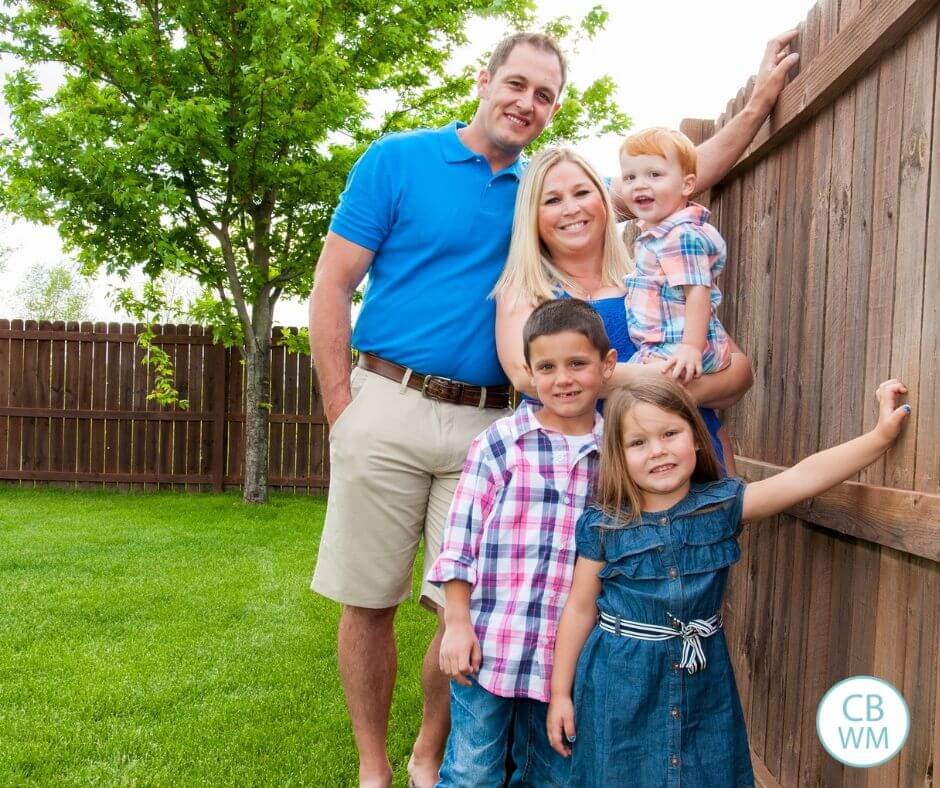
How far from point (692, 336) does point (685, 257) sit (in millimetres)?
202

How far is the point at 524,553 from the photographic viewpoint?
221cm

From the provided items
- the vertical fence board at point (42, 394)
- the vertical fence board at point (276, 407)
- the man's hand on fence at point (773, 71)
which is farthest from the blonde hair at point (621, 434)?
the vertical fence board at point (42, 394)

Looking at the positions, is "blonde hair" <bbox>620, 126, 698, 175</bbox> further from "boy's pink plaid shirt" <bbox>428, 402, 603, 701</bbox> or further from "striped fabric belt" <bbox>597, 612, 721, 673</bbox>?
"striped fabric belt" <bbox>597, 612, 721, 673</bbox>

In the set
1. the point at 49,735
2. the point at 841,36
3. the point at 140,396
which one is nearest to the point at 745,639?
the point at 841,36

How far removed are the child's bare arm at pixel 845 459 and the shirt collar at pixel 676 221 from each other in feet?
2.21

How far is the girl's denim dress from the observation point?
196 centimetres

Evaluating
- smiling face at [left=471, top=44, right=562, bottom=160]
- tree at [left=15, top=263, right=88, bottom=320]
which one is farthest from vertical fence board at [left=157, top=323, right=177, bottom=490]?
tree at [left=15, top=263, right=88, bottom=320]

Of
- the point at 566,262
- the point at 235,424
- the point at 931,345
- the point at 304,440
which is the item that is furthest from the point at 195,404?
the point at 931,345

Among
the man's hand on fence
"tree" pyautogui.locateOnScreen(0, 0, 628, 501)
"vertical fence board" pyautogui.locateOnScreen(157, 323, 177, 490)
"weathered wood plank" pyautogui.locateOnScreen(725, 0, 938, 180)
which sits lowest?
"vertical fence board" pyautogui.locateOnScreen(157, 323, 177, 490)

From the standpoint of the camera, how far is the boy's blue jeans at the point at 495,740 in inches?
87.2

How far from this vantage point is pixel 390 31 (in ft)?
32.7

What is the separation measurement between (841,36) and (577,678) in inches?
65.0

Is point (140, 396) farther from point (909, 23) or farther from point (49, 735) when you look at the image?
point (909, 23)

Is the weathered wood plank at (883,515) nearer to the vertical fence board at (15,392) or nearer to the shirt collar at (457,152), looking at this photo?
the shirt collar at (457,152)
